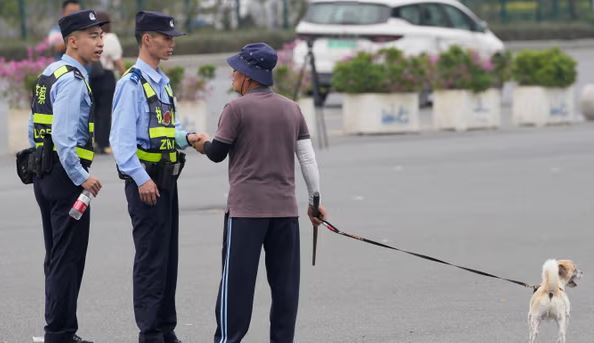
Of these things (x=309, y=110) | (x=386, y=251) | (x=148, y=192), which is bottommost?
(x=386, y=251)

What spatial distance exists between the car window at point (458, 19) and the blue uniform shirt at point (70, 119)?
60.6 ft

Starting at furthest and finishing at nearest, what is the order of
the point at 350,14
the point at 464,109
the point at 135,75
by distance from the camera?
1. the point at 350,14
2. the point at 464,109
3. the point at 135,75

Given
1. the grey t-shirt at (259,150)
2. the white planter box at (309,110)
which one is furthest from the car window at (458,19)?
the grey t-shirt at (259,150)

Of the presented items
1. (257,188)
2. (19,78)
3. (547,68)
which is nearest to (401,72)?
(547,68)

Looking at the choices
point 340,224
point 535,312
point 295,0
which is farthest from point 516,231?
point 295,0

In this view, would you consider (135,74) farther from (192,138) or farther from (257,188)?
(257,188)

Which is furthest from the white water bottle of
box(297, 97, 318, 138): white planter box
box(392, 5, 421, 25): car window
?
box(392, 5, 421, 25): car window

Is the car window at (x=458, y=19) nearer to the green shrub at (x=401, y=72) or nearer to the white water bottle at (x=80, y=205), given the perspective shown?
the green shrub at (x=401, y=72)

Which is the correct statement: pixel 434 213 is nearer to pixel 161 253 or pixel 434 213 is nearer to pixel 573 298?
pixel 573 298

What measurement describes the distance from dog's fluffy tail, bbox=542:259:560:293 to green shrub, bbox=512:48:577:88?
14.1 metres

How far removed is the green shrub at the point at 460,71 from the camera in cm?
1984

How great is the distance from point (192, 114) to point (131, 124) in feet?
36.4

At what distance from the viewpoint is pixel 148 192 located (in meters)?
6.96

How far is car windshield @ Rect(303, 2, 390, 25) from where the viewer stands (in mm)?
23594
